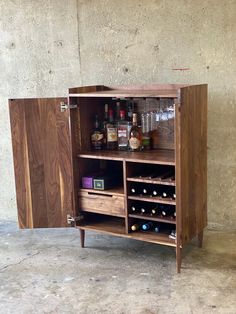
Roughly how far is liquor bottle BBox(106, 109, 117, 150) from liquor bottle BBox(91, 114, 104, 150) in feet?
0.18

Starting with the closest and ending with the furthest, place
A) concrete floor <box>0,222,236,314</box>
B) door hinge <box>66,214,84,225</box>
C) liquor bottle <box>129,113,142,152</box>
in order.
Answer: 1. concrete floor <box>0,222,236,314</box>
2. liquor bottle <box>129,113,142,152</box>
3. door hinge <box>66,214,84,225</box>

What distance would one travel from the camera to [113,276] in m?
2.80

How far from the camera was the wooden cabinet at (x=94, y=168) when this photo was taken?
2.79 meters

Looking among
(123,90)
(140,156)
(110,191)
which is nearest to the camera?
(140,156)

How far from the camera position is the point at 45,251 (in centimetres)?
326

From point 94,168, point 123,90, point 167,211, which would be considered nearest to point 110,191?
point 94,168

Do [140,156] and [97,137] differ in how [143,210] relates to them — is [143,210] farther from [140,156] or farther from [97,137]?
[97,137]

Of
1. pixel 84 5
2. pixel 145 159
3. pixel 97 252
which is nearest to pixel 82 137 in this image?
pixel 145 159

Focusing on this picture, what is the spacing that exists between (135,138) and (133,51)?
78 centimetres

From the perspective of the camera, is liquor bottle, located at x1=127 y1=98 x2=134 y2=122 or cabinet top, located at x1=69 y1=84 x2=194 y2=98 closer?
cabinet top, located at x1=69 y1=84 x2=194 y2=98

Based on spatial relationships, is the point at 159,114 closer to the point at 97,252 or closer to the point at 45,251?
the point at 97,252

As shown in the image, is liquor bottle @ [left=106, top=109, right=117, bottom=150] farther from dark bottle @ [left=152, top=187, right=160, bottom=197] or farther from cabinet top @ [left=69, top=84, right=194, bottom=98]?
dark bottle @ [left=152, top=187, right=160, bottom=197]

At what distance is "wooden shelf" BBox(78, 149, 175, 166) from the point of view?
274 centimetres

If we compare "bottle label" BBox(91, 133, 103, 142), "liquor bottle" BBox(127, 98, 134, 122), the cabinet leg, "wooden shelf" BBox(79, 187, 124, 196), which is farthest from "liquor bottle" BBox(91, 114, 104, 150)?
the cabinet leg
